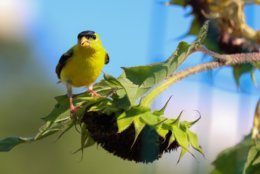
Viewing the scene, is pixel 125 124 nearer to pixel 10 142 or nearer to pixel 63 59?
pixel 10 142

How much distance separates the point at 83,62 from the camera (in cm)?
132

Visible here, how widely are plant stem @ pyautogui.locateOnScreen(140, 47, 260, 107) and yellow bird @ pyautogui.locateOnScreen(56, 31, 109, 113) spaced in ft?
0.76

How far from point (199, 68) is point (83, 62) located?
36cm

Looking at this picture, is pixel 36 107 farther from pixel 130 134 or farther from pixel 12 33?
pixel 130 134

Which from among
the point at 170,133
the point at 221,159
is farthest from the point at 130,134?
the point at 221,159

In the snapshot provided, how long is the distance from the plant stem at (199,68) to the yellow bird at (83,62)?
0.23 meters

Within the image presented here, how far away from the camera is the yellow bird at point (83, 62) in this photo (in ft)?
4.19

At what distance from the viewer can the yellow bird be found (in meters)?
1.28

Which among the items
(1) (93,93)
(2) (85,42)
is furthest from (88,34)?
(1) (93,93)

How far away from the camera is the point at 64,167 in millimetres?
6949

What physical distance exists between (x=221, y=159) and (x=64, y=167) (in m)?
5.82

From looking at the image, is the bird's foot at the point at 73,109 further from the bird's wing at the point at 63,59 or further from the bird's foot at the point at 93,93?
the bird's wing at the point at 63,59

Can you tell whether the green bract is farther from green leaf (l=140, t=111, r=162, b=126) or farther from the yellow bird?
the yellow bird

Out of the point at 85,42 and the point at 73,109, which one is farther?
the point at 85,42
